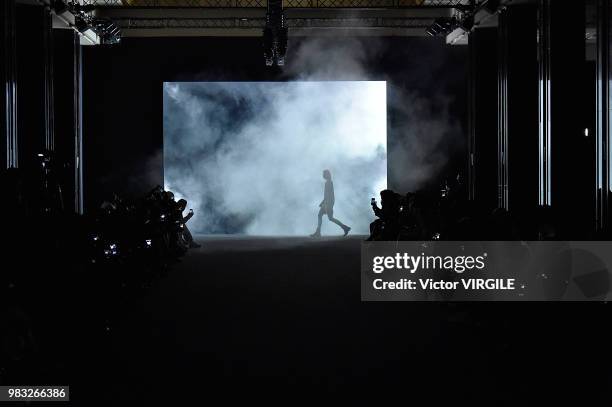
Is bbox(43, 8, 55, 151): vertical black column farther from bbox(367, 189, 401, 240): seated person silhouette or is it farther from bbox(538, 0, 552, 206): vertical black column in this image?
bbox(538, 0, 552, 206): vertical black column

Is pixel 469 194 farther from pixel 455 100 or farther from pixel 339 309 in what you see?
pixel 339 309

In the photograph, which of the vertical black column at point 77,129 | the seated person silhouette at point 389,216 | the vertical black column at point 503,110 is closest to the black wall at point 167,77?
the vertical black column at point 77,129

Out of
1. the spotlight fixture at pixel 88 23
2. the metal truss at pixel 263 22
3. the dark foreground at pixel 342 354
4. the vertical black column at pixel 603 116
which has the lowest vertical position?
the dark foreground at pixel 342 354

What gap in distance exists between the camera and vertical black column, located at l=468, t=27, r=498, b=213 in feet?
53.6

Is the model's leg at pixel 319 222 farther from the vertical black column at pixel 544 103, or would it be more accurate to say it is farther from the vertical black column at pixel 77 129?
the vertical black column at pixel 544 103

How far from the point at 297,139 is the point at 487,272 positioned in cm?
1462

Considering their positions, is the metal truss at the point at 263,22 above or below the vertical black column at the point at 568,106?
above

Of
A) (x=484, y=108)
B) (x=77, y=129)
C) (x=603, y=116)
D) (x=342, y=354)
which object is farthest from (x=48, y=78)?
(x=342, y=354)

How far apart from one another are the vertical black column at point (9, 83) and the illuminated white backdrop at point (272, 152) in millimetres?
7567

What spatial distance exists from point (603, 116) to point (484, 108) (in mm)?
6754

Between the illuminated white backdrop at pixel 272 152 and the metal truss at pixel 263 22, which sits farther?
the illuminated white backdrop at pixel 272 152

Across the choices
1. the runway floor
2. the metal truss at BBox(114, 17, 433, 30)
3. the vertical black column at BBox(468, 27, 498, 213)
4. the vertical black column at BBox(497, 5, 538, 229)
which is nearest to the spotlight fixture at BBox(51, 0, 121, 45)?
the metal truss at BBox(114, 17, 433, 30)

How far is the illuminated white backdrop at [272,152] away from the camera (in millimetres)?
20469

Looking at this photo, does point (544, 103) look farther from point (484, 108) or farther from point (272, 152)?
point (272, 152)
